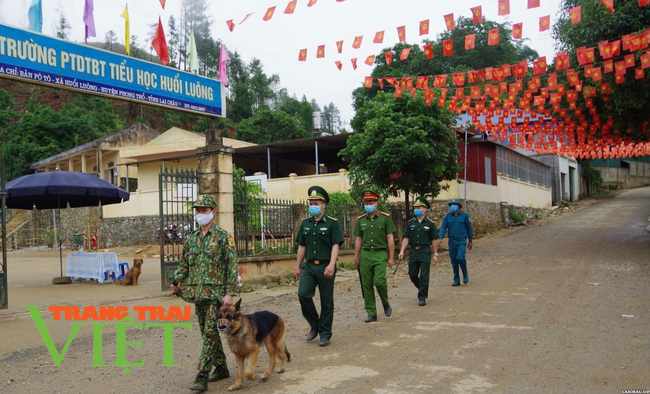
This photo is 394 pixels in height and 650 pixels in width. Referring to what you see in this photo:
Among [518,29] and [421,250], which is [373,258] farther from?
[518,29]

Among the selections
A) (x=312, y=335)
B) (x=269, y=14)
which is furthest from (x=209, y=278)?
(x=269, y=14)

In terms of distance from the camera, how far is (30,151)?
119 ft

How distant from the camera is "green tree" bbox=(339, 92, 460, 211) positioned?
53.6ft

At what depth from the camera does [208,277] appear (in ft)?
16.5

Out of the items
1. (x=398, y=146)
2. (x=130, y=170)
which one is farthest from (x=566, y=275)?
(x=130, y=170)

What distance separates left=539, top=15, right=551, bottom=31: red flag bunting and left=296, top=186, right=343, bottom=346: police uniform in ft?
24.6

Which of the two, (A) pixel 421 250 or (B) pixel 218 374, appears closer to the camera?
(B) pixel 218 374

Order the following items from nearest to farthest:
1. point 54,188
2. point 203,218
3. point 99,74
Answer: point 203,218
point 99,74
point 54,188

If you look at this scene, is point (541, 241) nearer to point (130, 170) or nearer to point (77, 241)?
point (77, 241)

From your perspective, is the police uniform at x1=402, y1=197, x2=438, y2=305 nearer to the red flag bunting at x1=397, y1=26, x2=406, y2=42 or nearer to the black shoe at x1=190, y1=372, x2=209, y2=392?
the red flag bunting at x1=397, y1=26, x2=406, y2=42

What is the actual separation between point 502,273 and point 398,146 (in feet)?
16.4

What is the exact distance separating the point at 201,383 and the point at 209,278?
933 mm

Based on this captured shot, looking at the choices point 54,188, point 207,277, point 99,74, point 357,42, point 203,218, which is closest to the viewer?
point 207,277

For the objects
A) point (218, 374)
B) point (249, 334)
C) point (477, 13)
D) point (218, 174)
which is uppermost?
point (477, 13)
